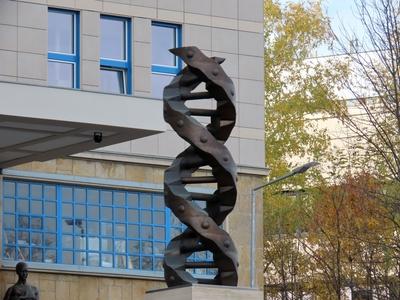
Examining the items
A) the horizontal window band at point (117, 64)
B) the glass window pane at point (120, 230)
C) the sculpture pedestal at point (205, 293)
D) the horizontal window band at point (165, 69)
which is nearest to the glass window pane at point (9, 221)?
the glass window pane at point (120, 230)

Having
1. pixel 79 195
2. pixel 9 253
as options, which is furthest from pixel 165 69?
pixel 9 253

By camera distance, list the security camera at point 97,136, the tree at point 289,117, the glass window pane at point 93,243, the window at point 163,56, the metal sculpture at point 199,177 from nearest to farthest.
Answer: the metal sculpture at point 199,177
the security camera at point 97,136
the glass window pane at point 93,243
the window at point 163,56
the tree at point 289,117

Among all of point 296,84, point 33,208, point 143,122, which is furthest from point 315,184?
point 143,122

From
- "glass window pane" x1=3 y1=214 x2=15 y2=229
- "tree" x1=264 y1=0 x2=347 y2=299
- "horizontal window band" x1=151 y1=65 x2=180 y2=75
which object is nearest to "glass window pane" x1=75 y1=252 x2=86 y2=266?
"glass window pane" x1=3 y1=214 x2=15 y2=229

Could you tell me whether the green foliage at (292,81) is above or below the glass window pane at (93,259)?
above

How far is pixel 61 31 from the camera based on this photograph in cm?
4294

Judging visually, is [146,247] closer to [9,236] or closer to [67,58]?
[9,236]

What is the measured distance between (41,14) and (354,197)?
17.3m

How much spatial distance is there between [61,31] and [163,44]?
2880 mm

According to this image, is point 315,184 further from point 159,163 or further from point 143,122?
point 143,122

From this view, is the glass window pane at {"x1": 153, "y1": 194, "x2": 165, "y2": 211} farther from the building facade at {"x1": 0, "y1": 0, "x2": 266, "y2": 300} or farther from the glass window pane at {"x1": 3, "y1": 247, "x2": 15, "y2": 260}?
the glass window pane at {"x1": 3, "y1": 247, "x2": 15, "y2": 260}

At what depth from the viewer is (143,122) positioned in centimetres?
3644

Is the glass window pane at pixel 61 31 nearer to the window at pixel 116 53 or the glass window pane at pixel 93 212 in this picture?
the window at pixel 116 53

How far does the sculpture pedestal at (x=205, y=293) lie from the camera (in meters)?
27.1
